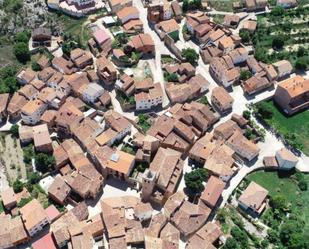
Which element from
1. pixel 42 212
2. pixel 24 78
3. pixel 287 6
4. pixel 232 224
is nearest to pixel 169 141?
pixel 232 224

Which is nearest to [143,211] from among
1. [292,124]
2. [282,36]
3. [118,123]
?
[118,123]

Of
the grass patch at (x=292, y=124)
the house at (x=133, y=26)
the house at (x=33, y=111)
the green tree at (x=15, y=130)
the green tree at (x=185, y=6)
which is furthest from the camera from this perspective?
the green tree at (x=185, y=6)

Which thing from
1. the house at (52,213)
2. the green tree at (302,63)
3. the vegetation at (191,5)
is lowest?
the house at (52,213)

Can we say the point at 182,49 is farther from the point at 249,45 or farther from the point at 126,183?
the point at 126,183

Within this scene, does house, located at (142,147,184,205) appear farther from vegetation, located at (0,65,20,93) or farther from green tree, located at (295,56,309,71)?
green tree, located at (295,56,309,71)

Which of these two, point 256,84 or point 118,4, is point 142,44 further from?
point 256,84

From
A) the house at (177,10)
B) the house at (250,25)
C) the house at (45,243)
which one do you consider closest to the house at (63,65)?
the house at (177,10)

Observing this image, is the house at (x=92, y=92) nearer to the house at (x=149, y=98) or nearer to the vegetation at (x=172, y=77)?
the house at (x=149, y=98)
